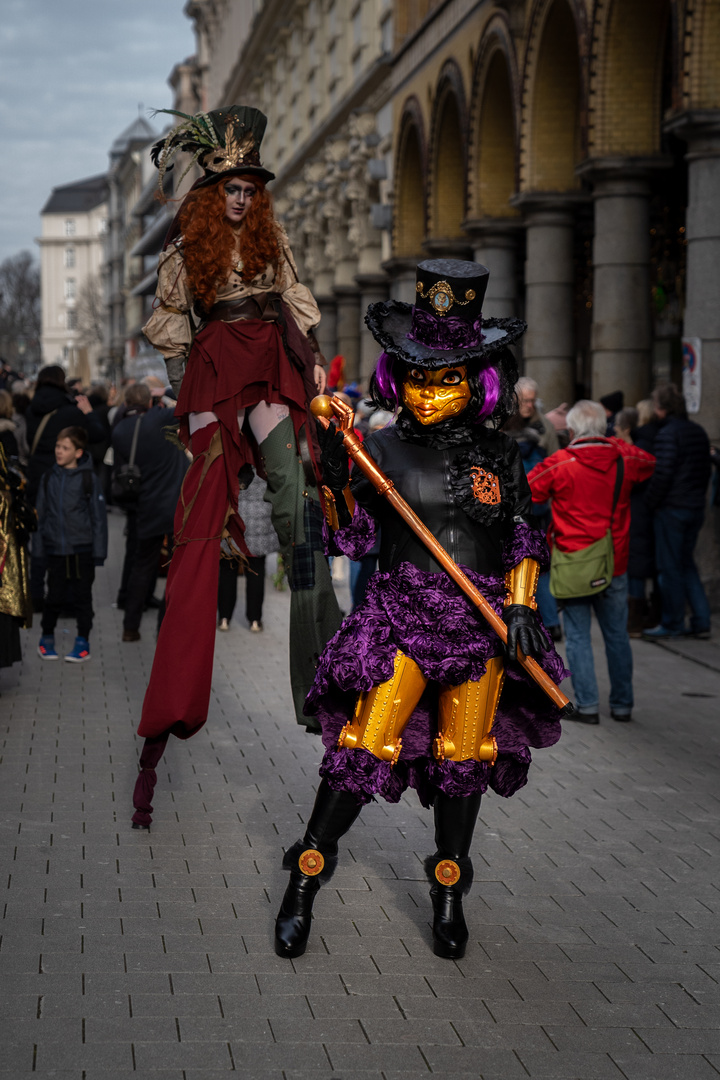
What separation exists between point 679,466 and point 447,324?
6.95 metres

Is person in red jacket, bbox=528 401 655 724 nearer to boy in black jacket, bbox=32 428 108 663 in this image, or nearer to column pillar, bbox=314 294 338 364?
boy in black jacket, bbox=32 428 108 663

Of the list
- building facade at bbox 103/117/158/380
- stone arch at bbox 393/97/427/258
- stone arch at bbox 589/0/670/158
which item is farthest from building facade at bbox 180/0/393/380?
building facade at bbox 103/117/158/380

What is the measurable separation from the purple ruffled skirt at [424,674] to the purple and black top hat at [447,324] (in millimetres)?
624

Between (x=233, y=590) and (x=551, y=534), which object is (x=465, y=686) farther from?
(x=233, y=590)

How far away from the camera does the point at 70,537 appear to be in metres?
9.80

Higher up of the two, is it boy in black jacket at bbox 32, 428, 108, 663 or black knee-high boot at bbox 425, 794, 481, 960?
boy in black jacket at bbox 32, 428, 108, 663

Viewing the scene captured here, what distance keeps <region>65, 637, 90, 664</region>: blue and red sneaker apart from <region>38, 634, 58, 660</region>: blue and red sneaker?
0.44 ft

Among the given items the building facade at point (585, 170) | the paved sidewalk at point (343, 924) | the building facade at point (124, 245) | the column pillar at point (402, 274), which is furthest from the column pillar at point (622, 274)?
the building facade at point (124, 245)

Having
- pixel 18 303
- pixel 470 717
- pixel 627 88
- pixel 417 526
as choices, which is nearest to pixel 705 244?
pixel 627 88

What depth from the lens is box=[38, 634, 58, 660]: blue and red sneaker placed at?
9797 millimetres

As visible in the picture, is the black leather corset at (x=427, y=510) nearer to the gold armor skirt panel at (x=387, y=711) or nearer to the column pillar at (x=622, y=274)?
the gold armor skirt panel at (x=387, y=711)

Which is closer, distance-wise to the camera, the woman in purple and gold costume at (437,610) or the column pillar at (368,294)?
the woman in purple and gold costume at (437,610)

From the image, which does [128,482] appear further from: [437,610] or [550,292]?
[437,610]

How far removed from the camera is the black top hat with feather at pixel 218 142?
210 inches
